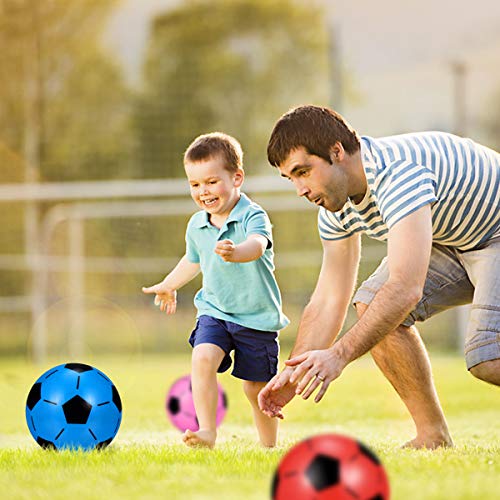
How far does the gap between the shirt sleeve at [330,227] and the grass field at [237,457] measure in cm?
98

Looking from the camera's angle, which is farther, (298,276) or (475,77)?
(475,77)

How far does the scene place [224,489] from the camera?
3.31 meters

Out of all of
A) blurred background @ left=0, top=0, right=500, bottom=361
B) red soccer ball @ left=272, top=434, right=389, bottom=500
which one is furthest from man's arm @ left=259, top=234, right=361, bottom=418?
blurred background @ left=0, top=0, right=500, bottom=361

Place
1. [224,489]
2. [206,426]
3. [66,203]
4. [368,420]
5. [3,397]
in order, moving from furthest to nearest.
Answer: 1. [66,203]
2. [3,397]
3. [368,420]
4. [206,426]
5. [224,489]

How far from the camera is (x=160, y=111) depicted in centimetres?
2181

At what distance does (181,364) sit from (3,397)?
491cm

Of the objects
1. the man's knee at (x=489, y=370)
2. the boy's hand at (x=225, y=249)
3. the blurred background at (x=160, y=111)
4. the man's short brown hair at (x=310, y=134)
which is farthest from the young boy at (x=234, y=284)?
the blurred background at (x=160, y=111)

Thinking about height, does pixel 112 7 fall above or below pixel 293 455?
above

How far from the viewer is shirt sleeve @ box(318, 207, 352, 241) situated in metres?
4.66

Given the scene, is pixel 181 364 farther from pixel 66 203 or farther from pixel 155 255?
pixel 66 203

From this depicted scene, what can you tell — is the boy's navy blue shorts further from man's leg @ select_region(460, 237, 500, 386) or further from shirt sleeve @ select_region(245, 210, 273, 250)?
man's leg @ select_region(460, 237, 500, 386)

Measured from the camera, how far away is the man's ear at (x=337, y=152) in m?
4.14

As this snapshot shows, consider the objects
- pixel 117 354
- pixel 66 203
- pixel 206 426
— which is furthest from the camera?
pixel 66 203

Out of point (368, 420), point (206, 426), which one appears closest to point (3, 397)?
point (368, 420)
